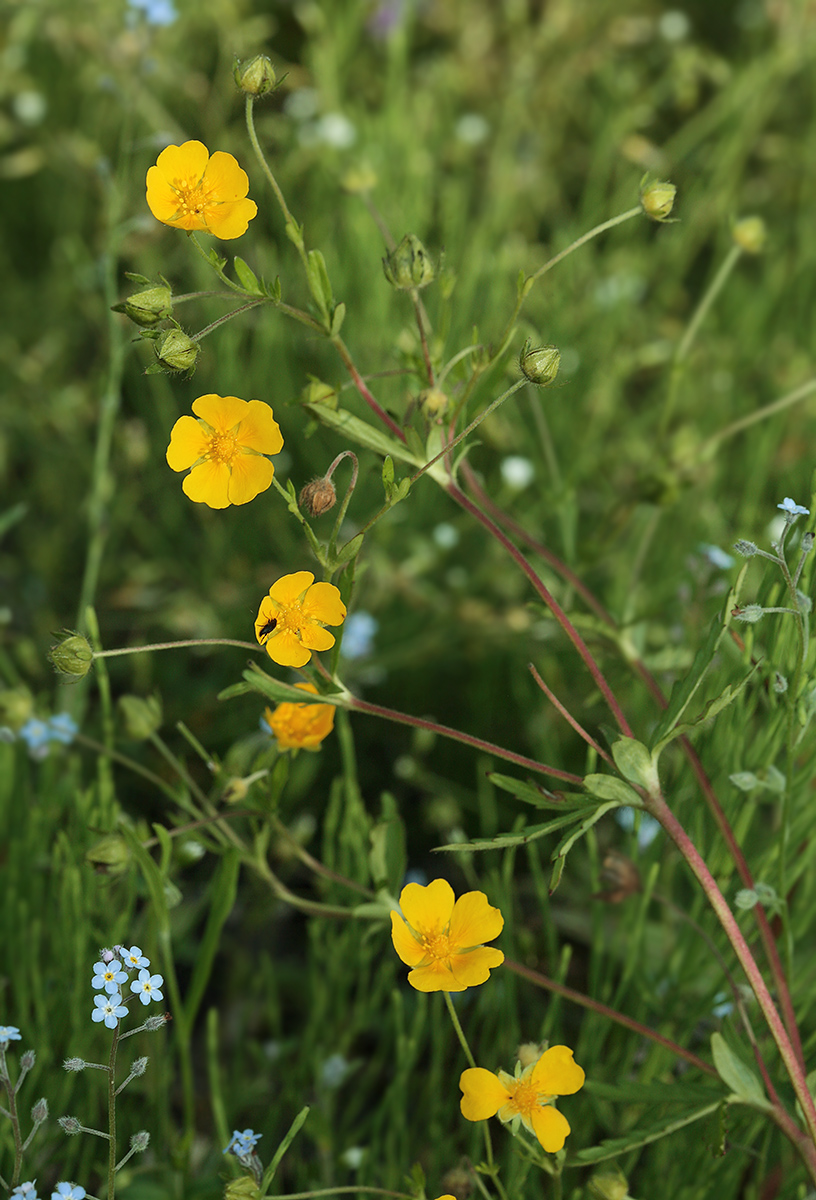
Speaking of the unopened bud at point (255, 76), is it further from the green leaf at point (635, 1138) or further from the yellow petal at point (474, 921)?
the green leaf at point (635, 1138)

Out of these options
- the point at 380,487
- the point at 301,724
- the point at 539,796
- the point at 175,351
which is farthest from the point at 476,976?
the point at 380,487

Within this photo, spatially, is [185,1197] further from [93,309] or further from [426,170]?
[426,170]

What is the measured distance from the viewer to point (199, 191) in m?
0.73

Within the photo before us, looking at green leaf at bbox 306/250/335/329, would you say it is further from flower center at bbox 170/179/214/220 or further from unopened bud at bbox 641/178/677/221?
unopened bud at bbox 641/178/677/221

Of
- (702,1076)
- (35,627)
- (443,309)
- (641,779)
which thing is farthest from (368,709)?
(35,627)

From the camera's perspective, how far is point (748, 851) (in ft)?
3.60

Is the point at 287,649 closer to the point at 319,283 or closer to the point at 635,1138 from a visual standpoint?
the point at 319,283

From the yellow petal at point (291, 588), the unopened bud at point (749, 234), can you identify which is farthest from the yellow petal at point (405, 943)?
the unopened bud at point (749, 234)

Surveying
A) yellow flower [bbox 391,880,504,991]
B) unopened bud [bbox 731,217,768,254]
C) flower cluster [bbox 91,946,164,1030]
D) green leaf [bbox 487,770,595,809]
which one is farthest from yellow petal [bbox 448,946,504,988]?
unopened bud [bbox 731,217,768,254]

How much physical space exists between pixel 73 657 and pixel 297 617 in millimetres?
178

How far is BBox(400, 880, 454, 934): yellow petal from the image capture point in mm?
702

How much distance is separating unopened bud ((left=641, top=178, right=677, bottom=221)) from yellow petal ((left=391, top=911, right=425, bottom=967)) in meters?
0.54

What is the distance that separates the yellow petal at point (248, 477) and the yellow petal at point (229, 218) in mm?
154

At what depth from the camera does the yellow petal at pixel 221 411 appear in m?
0.70
